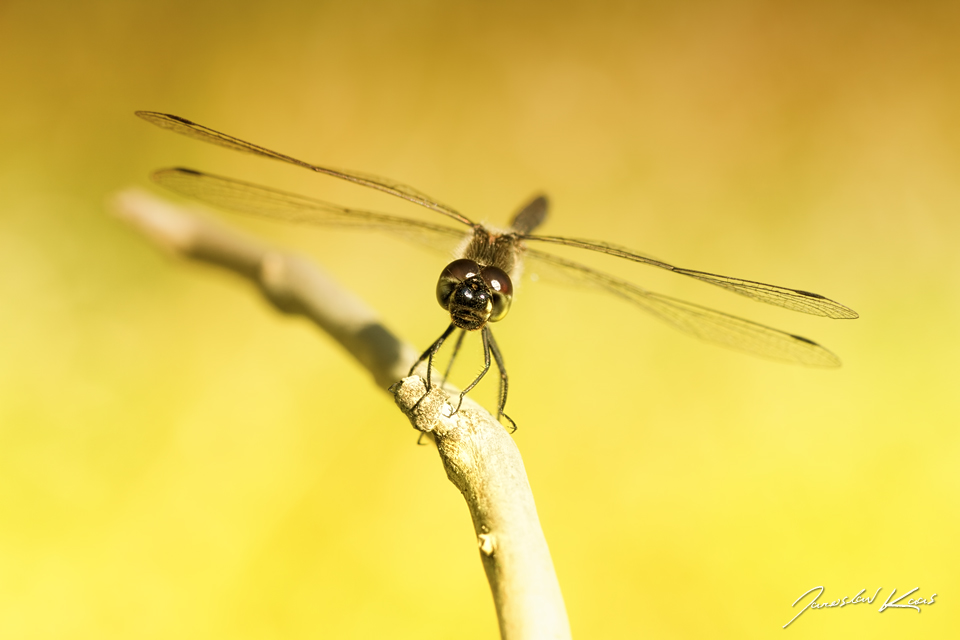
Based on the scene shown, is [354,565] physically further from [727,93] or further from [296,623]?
[727,93]

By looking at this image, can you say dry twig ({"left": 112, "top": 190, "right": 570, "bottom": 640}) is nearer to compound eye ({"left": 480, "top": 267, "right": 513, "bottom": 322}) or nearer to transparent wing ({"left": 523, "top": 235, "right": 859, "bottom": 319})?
compound eye ({"left": 480, "top": 267, "right": 513, "bottom": 322})

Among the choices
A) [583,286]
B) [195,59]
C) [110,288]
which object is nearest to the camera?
[583,286]

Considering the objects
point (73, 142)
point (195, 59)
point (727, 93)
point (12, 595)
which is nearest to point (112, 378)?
point (12, 595)
